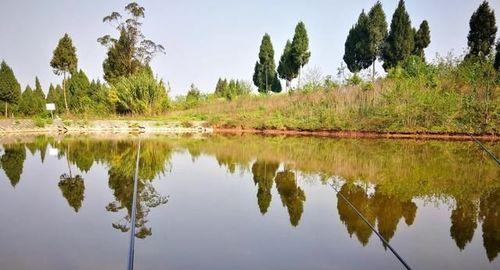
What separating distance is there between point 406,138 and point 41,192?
1245cm

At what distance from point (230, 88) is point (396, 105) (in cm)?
2657

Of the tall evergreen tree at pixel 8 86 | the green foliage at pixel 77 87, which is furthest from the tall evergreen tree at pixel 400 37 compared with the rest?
the tall evergreen tree at pixel 8 86

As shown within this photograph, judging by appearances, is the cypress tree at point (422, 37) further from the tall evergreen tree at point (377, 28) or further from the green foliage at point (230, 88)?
the green foliage at point (230, 88)

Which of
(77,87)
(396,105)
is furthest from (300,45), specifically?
(77,87)

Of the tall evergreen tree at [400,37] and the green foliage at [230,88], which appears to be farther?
the green foliage at [230,88]

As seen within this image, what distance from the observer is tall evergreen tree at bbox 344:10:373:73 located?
2984 centimetres

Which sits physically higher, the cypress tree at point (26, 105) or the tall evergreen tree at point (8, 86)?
the tall evergreen tree at point (8, 86)

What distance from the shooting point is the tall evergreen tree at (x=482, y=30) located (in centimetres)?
2431

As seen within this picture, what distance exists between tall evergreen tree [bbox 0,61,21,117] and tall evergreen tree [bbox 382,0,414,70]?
27399 mm

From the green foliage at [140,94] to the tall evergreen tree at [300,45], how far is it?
1302 centimetres

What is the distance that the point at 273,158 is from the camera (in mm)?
8914

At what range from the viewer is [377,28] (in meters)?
A: 28.9

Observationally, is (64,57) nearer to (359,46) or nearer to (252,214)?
(359,46)

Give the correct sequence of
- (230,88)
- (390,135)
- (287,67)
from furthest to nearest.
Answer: (230,88) < (287,67) < (390,135)
